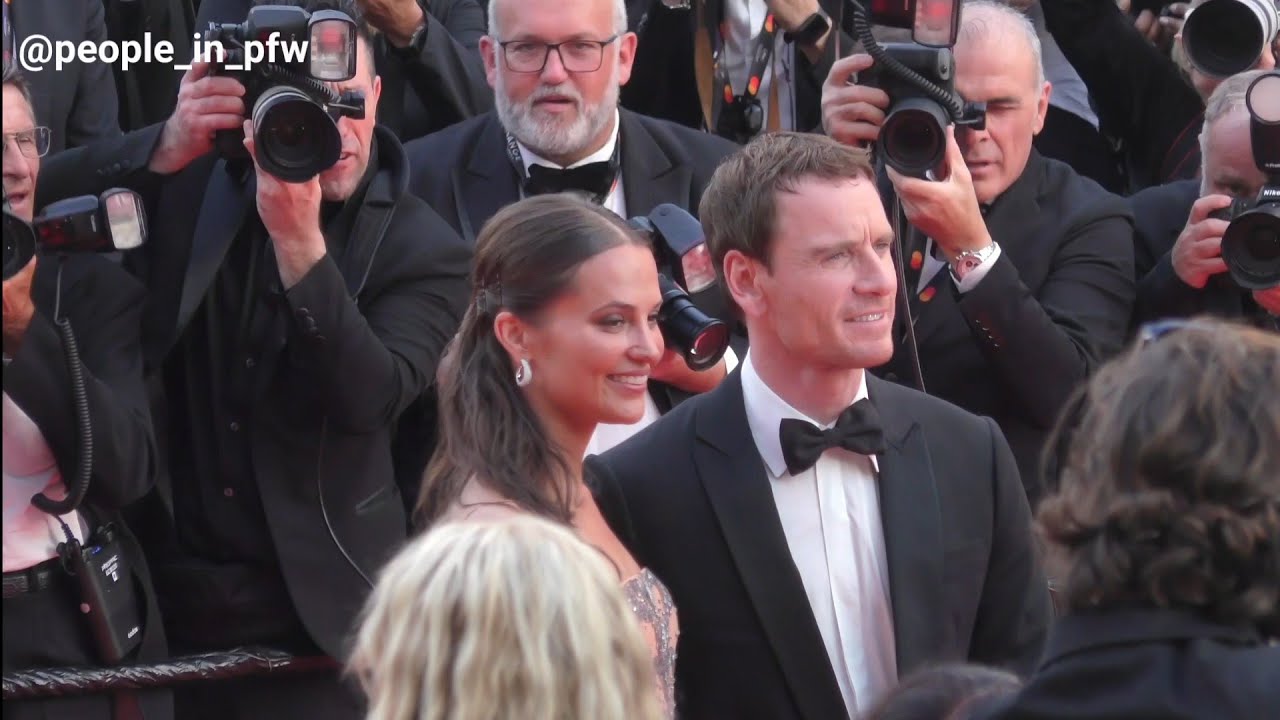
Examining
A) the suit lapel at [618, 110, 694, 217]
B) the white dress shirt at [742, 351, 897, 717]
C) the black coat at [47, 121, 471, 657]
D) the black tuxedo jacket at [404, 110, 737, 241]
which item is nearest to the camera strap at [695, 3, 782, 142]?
the black tuxedo jacket at [404, 110, 737, 241]

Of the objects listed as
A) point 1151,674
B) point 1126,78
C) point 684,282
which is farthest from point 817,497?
point 1126,78

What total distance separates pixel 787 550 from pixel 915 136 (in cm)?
109

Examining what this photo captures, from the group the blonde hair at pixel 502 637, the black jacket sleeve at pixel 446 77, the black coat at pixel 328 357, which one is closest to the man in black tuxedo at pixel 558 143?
the black jacket sleeve at pixel 446 77

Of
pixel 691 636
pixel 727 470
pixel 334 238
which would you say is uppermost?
pixel 334 238

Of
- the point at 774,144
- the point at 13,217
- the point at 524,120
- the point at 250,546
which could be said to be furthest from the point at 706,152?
the point at 13,217

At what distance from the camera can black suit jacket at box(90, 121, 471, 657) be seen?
3727 millimetres

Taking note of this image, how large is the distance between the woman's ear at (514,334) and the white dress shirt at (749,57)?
6.78ft

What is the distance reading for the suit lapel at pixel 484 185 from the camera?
4531mm

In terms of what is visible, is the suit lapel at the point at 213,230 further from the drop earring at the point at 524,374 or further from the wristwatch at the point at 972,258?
the wristwatch at the point at 972,258

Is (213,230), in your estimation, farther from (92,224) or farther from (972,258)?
(972,258)

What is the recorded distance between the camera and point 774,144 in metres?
3.45

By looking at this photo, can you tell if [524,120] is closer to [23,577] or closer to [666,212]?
[666,212]

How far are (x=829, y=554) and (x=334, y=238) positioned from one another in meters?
1.41

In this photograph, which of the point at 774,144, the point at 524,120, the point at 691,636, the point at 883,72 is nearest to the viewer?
the point at 691,636
